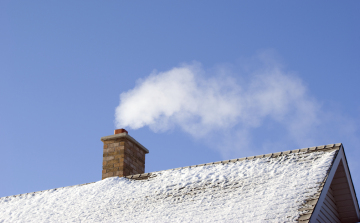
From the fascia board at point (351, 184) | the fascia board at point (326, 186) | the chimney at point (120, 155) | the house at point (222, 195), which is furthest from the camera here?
the chimney at point (120, 155)

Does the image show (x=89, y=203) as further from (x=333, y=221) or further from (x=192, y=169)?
(x=333, y=221)

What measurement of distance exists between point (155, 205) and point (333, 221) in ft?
12.6

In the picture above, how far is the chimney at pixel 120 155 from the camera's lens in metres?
13.4

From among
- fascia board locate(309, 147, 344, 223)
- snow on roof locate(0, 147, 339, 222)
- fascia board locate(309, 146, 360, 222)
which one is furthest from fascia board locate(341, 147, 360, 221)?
snow on roof locate(0, 147, 339, 222)

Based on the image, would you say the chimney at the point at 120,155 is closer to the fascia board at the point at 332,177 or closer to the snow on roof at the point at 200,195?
the snow on roof at the point at 200,195

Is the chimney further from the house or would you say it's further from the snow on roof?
the snow on roof

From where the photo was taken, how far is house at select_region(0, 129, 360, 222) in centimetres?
843

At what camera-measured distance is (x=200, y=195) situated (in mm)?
9766

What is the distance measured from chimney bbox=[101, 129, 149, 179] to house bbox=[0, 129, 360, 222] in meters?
0.49

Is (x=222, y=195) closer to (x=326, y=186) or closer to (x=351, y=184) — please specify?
(x=326, y=186)

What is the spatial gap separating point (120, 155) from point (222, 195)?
490cm

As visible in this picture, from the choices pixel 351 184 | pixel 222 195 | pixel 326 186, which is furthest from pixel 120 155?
pixel 326 186

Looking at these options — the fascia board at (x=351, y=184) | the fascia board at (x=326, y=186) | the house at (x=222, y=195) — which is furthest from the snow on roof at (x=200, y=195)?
the fascia board at (x=351, y=184)

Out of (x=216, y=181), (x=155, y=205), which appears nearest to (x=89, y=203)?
(x=155, y=205)
